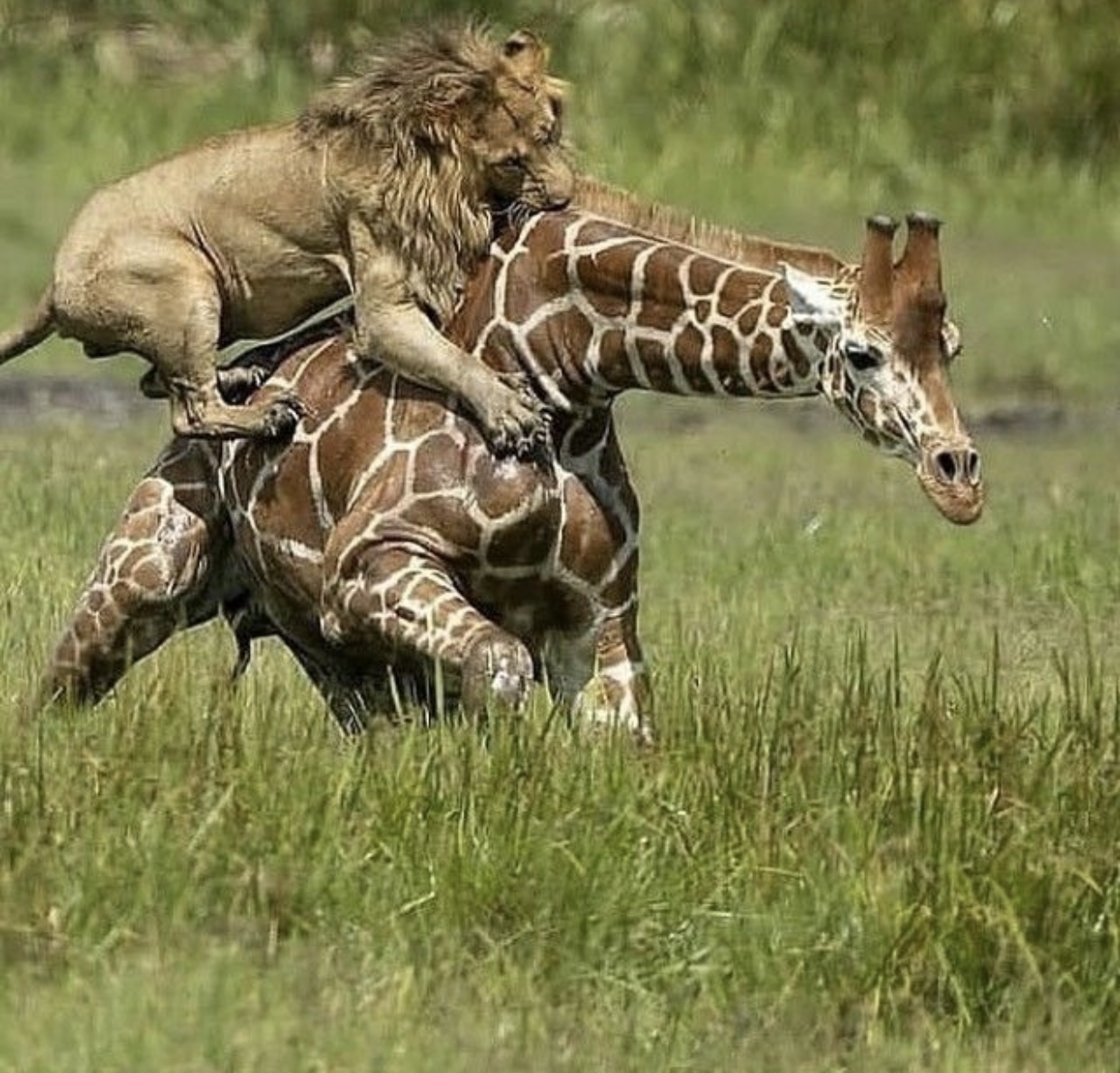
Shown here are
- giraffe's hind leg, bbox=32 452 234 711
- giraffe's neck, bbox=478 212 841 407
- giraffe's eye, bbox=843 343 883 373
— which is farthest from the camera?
giraffe's hind leg, bbox=32 452 234 711

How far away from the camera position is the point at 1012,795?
7660mm

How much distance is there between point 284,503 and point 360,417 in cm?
25

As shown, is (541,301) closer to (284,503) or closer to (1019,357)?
(284,503)

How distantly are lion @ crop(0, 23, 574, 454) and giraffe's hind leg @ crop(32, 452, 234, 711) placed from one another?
23 cm

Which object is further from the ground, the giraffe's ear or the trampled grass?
the giraffe's ear

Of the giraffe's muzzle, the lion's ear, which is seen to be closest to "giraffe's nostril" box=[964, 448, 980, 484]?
the giraffe's muzzle

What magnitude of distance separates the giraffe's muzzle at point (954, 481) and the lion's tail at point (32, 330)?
7.10ft

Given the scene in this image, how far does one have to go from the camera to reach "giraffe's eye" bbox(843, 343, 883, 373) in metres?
7.70

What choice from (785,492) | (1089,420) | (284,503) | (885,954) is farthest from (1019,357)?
(885,954)

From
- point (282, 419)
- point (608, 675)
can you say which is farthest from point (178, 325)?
point (608, 675)

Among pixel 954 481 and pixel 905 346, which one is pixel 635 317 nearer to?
pixel 905 346

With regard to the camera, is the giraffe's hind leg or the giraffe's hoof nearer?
the giraffe's hoof

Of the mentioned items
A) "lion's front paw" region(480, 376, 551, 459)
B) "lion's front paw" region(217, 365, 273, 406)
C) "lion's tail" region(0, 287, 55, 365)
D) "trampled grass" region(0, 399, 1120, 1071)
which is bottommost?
"trampled grass" region(0, 399, 1120, 1071)

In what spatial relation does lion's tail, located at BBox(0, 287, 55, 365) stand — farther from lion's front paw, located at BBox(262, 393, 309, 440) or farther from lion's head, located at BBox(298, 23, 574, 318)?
lion's head, located at BBox(298, 23, 574, 318)
